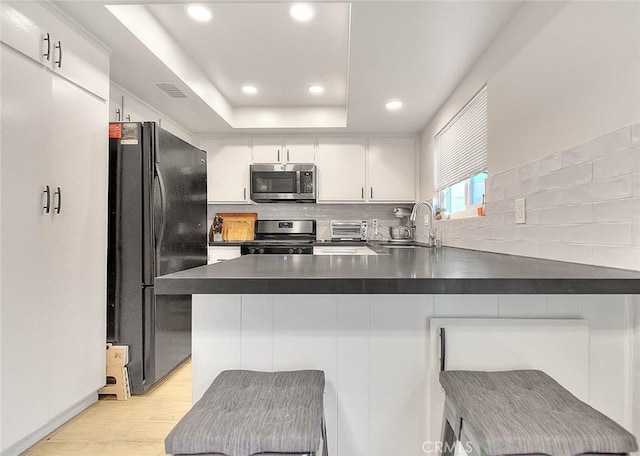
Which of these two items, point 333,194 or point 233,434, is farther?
point 333,194

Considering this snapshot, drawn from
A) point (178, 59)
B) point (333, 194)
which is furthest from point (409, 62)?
point (333, 194)

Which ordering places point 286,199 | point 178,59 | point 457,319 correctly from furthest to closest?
point 286,199, point 178,59, point 457,319

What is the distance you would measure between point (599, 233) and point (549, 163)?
41 centimetres

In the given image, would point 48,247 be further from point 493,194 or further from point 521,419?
point 493,194

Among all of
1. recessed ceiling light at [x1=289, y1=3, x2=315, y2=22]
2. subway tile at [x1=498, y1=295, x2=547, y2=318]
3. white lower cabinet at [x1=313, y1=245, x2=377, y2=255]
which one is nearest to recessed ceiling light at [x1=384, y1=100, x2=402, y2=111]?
recessed ceiling light at [x1=289, y1=3, x2=315, y2=22]

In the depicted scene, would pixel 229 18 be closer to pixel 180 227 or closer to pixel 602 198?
pixel 180 227

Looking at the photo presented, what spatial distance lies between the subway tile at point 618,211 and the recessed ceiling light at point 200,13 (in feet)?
7.29

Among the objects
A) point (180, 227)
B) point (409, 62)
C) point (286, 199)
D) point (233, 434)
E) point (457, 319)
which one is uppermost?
point (409, 62)

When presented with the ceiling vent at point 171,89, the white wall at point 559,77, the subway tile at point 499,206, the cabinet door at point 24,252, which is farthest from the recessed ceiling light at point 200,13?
the subway tile at point 499,206

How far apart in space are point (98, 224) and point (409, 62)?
84.8 inches

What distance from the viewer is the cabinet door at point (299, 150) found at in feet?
12.5

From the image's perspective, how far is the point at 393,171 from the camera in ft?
12.5

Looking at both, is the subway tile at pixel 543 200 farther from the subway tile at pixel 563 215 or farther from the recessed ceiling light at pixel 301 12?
the recessed ceiling light at pixel 301 12

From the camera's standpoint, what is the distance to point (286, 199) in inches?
146
